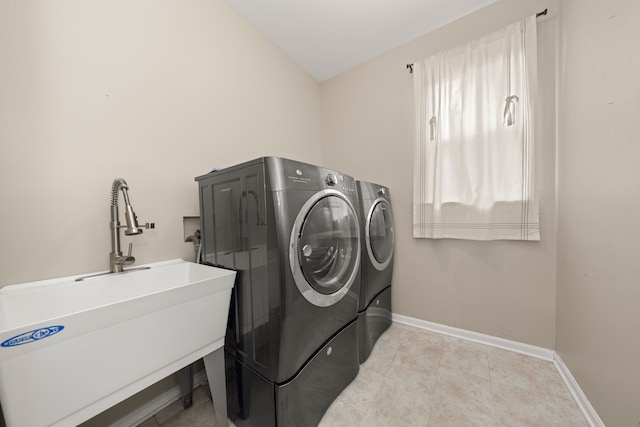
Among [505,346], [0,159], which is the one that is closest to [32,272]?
[0,159]

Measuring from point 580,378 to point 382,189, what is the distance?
1.60m

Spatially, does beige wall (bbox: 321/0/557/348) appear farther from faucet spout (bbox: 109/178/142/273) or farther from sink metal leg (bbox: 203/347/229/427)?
faucet spout (bbox: 109/178/142/273)

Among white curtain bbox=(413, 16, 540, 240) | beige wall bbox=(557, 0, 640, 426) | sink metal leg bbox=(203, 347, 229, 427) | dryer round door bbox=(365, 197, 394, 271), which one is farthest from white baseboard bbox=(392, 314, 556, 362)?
sink metal leg bbox=(203, 347, 229, 427)

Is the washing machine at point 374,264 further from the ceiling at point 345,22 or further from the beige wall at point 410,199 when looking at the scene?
the ceiling at point 345,22

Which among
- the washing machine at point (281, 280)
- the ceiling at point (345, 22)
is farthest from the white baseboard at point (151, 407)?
the ceiling at point (345, 22)

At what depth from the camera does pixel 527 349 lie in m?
1.59

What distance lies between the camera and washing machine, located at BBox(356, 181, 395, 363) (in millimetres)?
1570

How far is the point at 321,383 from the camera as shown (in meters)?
1.12

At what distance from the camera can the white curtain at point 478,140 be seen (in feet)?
5.05

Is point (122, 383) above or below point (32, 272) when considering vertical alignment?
below

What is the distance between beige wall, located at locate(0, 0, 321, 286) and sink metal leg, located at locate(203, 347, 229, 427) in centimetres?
64

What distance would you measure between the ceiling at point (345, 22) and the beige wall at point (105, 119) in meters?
0.27

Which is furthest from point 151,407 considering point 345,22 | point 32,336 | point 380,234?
point 345,22

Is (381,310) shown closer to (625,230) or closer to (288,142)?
(625,230)
